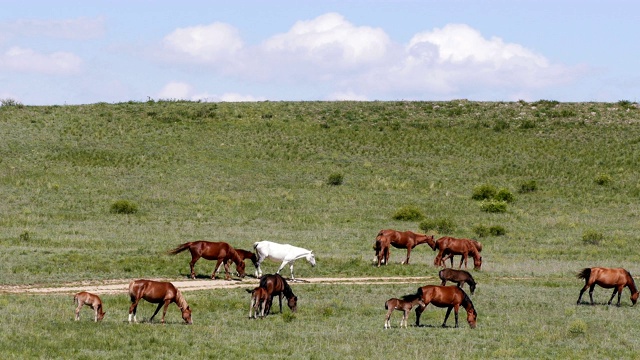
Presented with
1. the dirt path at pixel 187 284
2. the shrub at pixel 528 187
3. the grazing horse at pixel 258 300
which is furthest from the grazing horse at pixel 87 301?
the shrub at pixel 528 187

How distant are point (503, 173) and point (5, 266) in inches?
1928

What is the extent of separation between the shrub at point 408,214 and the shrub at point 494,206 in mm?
5459

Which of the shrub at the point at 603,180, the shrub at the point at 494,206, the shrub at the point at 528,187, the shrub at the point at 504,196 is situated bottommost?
the shrub at the point at 494,206

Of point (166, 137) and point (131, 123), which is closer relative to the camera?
point (166, 137)

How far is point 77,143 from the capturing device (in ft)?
272

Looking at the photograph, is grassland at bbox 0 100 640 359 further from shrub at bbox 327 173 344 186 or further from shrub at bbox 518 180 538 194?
shrub at bbox 327 173 344 186

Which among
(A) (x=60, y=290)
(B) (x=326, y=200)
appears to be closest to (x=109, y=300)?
(A) (x=60, y=290)

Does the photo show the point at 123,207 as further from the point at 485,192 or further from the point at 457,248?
the point at 457,248

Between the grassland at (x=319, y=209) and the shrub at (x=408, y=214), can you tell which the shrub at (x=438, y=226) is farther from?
the shrub at (x=408, y=214)

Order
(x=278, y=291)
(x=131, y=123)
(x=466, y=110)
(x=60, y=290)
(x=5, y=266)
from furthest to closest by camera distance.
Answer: (x=466, y=110)
(x=131, y=123)
(x=5, y=266)
(x=60, y=290)
(x=278, y=291)

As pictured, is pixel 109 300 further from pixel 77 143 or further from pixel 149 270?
pixel 77 143

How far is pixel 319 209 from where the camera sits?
5922 centimetres

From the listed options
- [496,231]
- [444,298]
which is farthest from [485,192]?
[444,298]

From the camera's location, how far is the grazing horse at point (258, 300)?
959 inches
